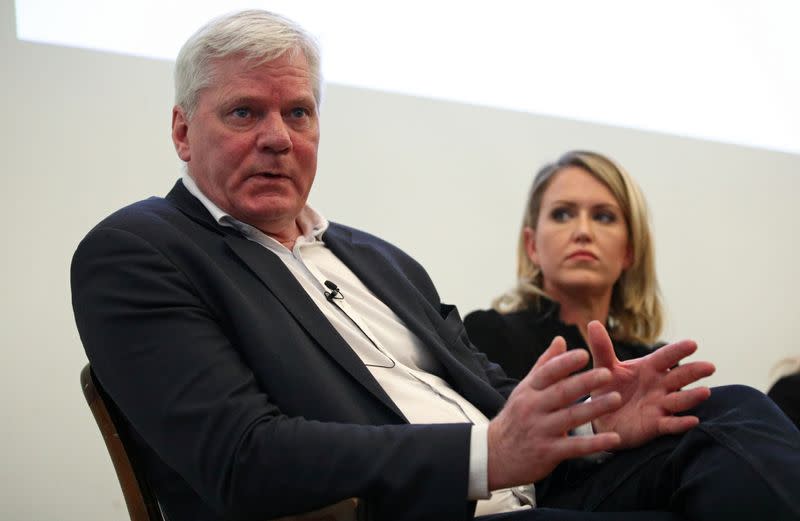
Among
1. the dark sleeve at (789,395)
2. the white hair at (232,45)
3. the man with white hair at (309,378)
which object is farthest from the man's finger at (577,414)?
the dark sleeve at (789,395)

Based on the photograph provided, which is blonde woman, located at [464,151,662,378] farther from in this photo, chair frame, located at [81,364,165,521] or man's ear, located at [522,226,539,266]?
chair frame, located at [81,364,165,521]

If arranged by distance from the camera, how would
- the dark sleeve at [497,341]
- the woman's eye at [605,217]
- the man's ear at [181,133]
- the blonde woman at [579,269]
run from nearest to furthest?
the man's ear at [181,133]
the dark sleeve at [497,341]
the blonde woman at [579,269]
the woman's eye at [605,217]

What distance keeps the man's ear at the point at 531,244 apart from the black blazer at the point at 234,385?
143cm

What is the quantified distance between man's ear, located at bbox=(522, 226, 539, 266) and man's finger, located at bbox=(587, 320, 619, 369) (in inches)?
54.8

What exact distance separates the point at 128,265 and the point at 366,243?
0.62 metres

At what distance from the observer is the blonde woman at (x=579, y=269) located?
2535 millimetres

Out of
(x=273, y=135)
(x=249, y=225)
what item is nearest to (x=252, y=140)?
(x=273, y=135)

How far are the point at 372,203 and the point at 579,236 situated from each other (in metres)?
0.73

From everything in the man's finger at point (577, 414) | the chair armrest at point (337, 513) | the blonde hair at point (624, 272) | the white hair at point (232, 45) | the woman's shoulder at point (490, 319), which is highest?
the white hair at point (232, 45)

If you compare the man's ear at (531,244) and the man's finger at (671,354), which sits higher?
the man's ear at (531,244)

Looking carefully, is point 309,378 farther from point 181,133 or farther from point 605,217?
point 605,217

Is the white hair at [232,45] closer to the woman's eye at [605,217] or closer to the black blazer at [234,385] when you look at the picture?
the black blazer at [234,385]

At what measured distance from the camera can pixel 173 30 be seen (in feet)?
8.20

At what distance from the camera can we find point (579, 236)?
8.52ft
